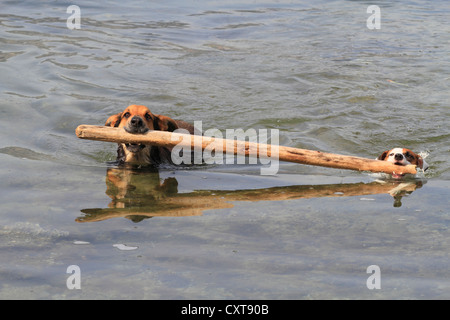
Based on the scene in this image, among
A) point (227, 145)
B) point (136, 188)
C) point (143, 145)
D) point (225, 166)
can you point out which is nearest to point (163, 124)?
point (143, 145)

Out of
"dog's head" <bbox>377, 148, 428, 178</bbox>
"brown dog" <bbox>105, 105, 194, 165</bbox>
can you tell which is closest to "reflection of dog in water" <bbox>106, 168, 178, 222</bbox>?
"brown dog" <bbox>105, 105, 194, 165</bbox>

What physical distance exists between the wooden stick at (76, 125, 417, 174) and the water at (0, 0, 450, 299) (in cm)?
36

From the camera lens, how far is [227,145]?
6.30 m

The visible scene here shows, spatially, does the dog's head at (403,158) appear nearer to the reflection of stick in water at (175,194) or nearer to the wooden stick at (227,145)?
the reflection of stick in water at (175,194)

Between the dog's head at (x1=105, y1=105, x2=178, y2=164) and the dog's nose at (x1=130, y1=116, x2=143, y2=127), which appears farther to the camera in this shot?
the dog's head at (x1=105, y1=105, x2=178, y2=164)

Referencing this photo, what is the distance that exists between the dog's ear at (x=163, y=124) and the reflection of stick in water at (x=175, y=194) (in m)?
0.56

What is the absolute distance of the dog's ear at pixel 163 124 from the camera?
749 centimetres

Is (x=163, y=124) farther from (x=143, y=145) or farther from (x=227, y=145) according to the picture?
(x=227, y=145)

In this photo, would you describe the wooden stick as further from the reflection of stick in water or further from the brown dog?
the brown dog

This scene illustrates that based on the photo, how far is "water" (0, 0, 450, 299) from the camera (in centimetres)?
459

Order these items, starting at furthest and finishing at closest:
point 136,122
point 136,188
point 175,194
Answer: point 136,188
point 175,194
point 136,122

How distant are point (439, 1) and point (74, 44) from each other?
10.6 meters

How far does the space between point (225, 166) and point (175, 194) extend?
1.43m
